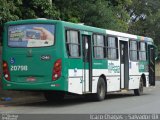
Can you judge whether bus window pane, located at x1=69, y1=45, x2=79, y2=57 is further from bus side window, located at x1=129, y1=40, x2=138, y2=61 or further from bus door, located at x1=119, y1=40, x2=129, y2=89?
bus side window, located at x1=129, y1=40, x2=138, y2=61

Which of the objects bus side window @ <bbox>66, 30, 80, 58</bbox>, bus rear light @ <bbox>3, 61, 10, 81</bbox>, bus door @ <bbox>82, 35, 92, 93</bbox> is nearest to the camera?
bus side window @ <bbox>66, 30, 80, 58</bbox>

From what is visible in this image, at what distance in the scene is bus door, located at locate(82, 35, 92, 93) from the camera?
58.7ft

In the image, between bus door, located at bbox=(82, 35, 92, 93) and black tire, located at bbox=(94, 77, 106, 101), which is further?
black tire, located at bbox=(94, 77, 106, 101)

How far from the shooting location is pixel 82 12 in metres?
25.9

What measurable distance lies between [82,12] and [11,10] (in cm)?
724

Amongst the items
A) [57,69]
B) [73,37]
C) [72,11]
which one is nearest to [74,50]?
[73,37]

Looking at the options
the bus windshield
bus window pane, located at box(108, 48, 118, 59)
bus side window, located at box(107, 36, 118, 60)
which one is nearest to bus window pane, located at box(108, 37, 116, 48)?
bus side window, located at box(107, 36, 118, 60)

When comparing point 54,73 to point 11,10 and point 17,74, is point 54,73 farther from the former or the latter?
point 11,10

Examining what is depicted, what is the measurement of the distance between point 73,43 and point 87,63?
4.58ft

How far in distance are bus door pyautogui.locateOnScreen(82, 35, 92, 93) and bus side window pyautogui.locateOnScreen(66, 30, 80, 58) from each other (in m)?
0.56

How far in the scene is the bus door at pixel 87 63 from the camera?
1791 cm

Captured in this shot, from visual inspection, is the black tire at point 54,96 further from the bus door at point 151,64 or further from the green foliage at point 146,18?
the green foliage at point 146,18

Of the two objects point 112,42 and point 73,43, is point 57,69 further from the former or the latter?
point 112,42

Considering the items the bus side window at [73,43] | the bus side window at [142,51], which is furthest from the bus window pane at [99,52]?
the bus side window at [142,51]
